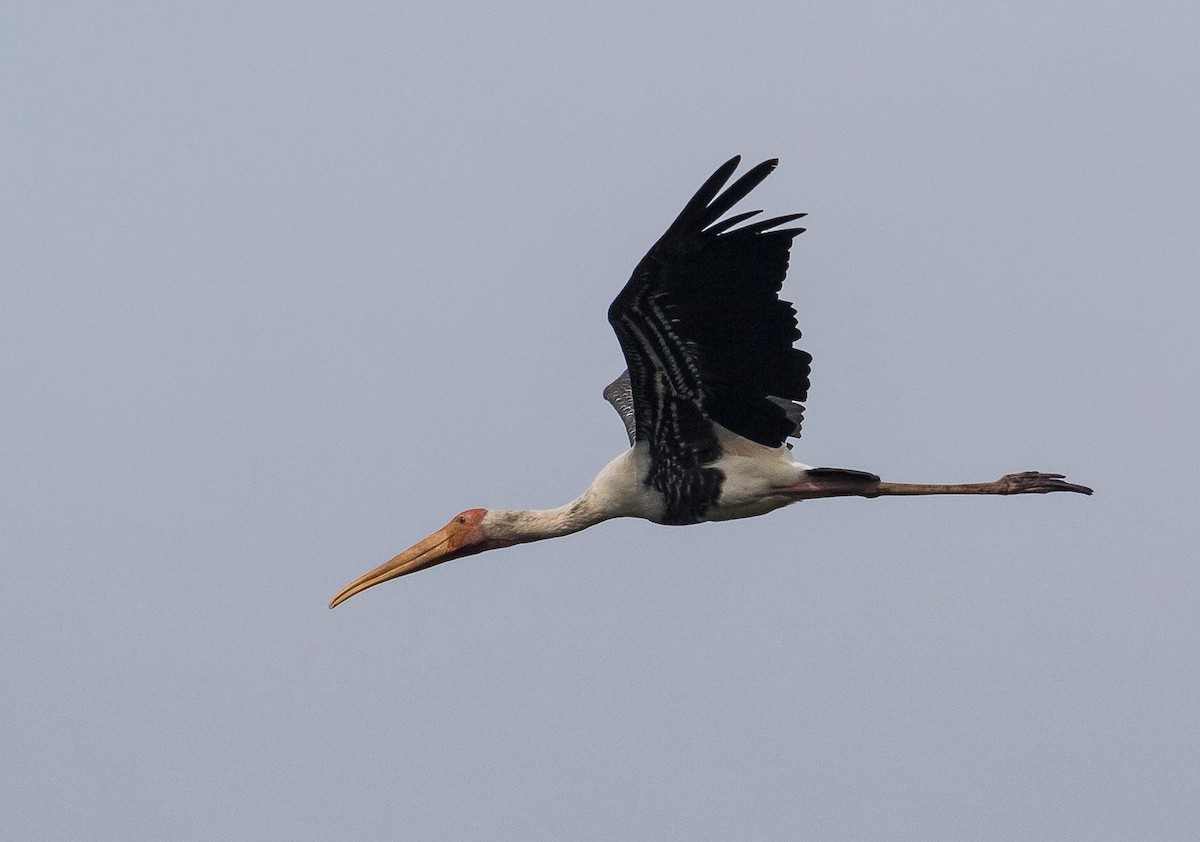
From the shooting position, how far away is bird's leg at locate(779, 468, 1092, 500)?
16234 millimetres

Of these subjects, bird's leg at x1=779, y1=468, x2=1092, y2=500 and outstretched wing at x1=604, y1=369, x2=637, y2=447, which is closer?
bird's leg at x1=779, y1=468, x2=1092, y2=500

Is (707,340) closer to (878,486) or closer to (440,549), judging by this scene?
(878,486)

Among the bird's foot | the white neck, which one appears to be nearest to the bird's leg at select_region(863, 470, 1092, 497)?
the bird's foot

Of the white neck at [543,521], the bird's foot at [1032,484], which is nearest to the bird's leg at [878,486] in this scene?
the bird's foot at [1032,484]

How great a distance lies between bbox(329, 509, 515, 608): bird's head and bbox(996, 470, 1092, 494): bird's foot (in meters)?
4.25

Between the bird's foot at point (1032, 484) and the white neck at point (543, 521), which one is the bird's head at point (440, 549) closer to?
the white neck at point (543, 521)

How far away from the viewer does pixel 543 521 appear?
17.3 metres

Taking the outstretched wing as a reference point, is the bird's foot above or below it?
below

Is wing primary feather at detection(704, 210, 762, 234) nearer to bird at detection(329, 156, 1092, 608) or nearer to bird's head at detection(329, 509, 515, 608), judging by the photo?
bird at detection(329, 156, 1092, 608)

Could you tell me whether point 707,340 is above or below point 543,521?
above

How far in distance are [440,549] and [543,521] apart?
1262 mm

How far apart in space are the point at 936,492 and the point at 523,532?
3.56 meters

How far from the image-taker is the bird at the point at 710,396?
1434cm

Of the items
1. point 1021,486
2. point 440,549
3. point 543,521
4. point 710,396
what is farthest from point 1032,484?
point 440,549
